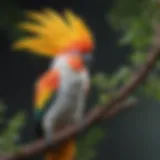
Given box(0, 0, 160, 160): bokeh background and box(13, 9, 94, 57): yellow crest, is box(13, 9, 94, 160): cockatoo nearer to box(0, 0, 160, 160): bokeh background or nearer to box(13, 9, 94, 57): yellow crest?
box(13, 9, 94, 57): yellow crest

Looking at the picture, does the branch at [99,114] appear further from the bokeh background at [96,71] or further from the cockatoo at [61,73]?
the bokeh background at [96,71]

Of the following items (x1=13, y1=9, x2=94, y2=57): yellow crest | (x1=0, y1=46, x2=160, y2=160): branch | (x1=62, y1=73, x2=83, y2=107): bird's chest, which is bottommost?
(x1=0, y1=46, x2=160, y2=160): branch

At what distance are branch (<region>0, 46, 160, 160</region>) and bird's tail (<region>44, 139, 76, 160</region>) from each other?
0.08 ft

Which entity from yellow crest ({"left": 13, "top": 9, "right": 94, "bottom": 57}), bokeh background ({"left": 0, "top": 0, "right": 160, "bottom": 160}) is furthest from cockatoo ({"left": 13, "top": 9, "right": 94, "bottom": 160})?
bokeh background ({"left": 0, "top": 0, "right": 160, "bottom": 160})

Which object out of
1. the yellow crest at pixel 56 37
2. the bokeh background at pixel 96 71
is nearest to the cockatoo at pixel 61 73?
the yellow crest at pixel 56 37

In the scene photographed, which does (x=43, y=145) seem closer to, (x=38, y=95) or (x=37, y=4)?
(x=38, y=95)

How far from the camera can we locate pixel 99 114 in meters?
0.91

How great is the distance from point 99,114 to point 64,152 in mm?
123

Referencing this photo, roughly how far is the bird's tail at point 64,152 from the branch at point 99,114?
0.08ft

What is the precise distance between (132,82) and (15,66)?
50cm

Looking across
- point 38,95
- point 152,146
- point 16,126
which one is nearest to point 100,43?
point 152,146

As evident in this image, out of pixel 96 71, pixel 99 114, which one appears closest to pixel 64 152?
pixel 99 114

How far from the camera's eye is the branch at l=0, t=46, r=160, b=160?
0.86m

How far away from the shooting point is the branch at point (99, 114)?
33.9 inches
